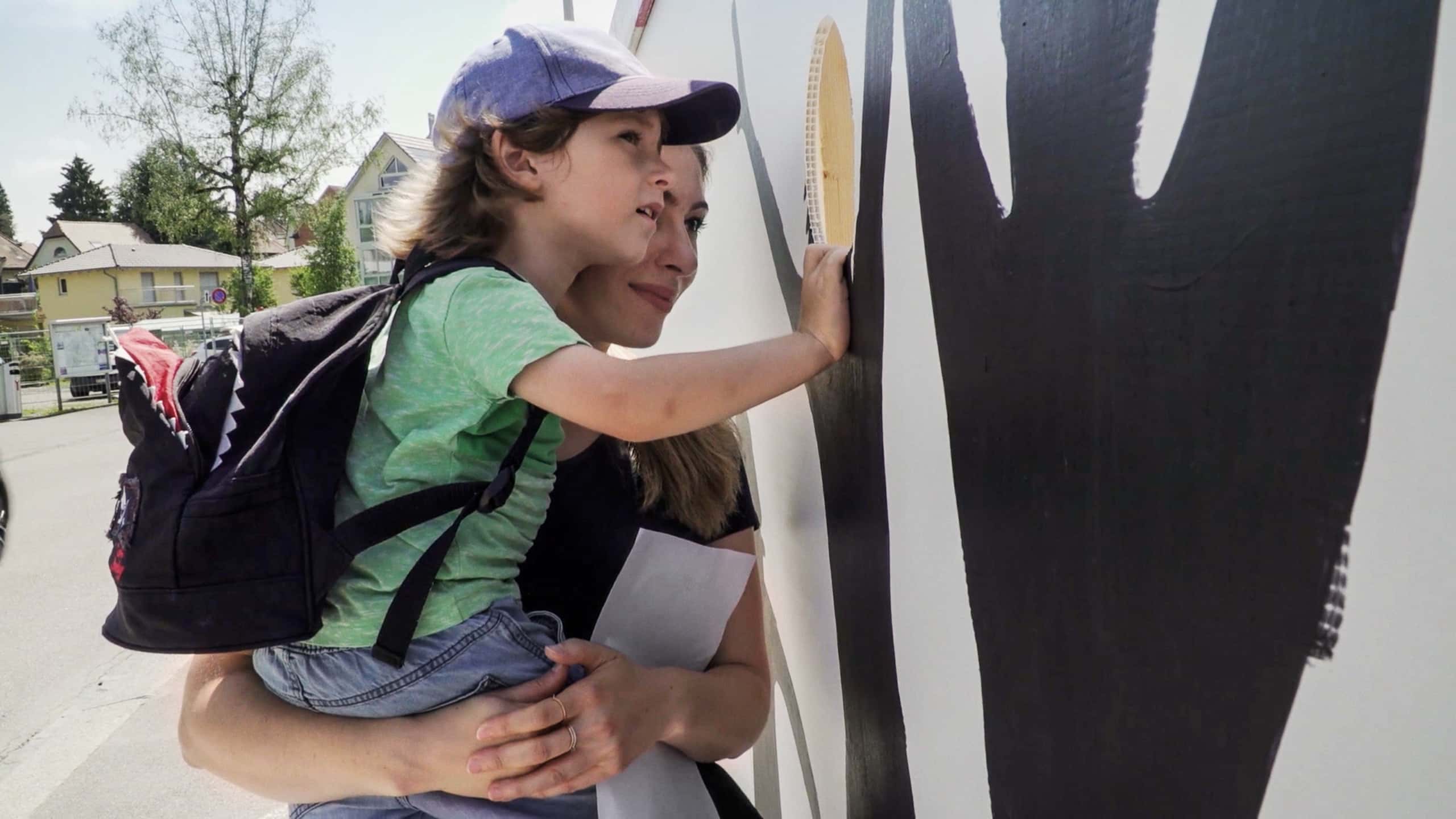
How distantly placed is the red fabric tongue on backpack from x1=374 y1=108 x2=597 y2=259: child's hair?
338 mm

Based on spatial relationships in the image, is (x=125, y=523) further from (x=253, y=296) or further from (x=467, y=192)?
(x=253, y=296)

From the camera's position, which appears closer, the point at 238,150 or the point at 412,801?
the point at 412,801

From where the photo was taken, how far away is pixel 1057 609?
828 millimetres

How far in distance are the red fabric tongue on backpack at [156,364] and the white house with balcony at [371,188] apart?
30.5m

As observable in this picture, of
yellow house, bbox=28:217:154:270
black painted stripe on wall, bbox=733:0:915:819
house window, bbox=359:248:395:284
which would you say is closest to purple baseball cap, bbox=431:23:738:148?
black painted stripe on wall, bbox=733:0:915:819

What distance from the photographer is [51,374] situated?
2661cm

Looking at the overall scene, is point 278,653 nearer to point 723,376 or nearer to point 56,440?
point 723,376

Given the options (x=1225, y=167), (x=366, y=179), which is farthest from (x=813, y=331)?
(x=366, y=179)

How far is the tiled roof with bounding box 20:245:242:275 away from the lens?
48875 millimetres

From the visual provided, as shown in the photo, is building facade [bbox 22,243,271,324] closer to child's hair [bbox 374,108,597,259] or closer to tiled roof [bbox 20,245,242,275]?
tiled roof [bbox 20,245,242,275]

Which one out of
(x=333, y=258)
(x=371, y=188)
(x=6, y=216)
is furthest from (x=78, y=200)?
(x=333, y=258)

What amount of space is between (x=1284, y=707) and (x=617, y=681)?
2.80ft

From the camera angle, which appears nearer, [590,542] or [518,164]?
[518,164]

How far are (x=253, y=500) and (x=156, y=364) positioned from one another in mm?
248
